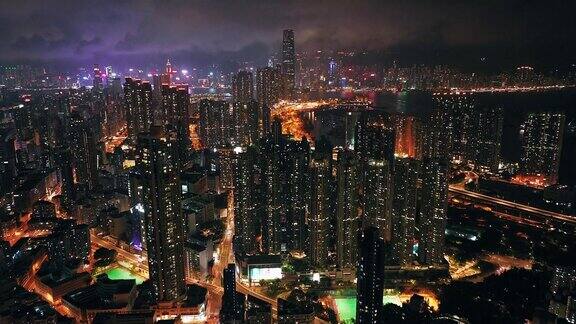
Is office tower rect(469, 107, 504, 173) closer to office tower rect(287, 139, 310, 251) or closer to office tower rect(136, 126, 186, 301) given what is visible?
office tower rect(287, 139, 310, 251)

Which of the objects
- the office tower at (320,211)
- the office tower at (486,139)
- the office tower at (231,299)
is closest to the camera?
the office tower at (231,299)

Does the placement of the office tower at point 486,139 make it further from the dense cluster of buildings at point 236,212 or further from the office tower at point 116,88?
the office tower at point 116,88

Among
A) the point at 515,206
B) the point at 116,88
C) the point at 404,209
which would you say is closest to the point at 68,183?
the point at 404,209

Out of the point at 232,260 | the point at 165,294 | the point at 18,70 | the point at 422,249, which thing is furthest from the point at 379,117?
the point at 18,70

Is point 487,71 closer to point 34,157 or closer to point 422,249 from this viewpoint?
point 422,249

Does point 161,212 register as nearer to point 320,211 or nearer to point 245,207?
point 245,207

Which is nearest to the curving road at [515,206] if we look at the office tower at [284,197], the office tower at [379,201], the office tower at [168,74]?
the office tower at [379,201]
